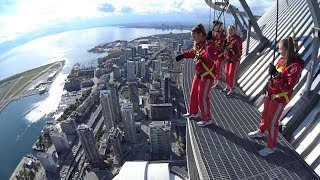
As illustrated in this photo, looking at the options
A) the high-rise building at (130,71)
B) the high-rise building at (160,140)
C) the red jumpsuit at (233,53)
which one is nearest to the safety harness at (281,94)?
the red jumpsuit at (233,53)

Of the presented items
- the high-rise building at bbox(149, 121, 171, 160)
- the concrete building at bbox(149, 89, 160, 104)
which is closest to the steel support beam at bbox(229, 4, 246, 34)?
the high-rise building at bbox(149, 121, 171, 160)

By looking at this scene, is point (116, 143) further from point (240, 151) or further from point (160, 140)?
point (240, 151)

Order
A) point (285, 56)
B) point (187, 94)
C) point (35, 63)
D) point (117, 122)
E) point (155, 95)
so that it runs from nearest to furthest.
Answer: point (285, 56)
point (187, 94)
point (117, 122)
point (155, 95)
point (35, 63)

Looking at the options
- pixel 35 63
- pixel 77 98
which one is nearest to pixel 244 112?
pixel 77 98

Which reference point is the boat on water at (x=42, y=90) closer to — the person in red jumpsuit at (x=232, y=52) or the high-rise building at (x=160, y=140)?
the high-rise building at (x=160, y=140)

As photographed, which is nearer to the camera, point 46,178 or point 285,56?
point 285,56

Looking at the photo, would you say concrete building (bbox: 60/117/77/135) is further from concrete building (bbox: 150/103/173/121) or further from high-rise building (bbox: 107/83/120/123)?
concrete building (bbox: 150/103/173/121)

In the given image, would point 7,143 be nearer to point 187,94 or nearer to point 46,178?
point 46,178
